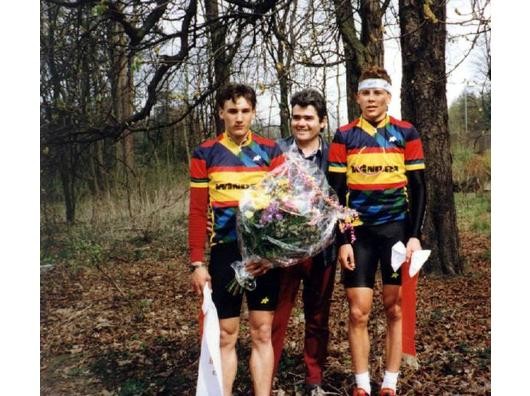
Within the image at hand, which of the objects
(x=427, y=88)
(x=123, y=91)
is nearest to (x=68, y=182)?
(x=123, y=91)

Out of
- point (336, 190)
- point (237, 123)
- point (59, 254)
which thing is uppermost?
point (237, 123)

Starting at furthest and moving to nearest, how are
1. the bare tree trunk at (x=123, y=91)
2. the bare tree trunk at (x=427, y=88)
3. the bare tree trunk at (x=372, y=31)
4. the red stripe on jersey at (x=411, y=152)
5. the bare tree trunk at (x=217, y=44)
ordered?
the bare tree trunk at (x=123, y=91) < the bare tree trunk at (x=217, y=44) < the bare tree trunk at (x=372, y=31) < the bare tree trunk at (x=427, y=88) < the red stripe on jersey at (x=411, y=152)

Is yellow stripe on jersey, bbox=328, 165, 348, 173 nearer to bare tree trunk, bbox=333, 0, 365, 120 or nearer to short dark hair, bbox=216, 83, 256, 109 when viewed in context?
short dark hair, bbox=216, 83, 256, 109

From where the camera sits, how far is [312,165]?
2.98 meters

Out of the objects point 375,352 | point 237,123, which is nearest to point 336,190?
point 237,123

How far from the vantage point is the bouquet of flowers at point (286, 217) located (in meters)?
2.80

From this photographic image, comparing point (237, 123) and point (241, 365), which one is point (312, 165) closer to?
point (237, 123)

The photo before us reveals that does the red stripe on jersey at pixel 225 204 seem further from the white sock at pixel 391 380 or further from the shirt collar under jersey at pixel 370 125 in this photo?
the white sock at pixel 391 380

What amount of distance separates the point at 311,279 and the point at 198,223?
2.51ft

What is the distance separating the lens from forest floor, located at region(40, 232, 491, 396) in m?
3.39

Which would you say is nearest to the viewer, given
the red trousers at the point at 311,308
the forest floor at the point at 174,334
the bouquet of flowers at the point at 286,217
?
the bouquet of flowers at the point at 286,217

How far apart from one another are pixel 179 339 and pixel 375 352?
125 cm

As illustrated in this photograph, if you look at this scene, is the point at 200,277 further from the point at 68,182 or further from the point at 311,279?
the point at 68,182

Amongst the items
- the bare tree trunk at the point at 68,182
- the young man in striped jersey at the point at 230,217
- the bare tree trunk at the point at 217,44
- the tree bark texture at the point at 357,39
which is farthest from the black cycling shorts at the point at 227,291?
the bare tree trunk at the point at 68,182
